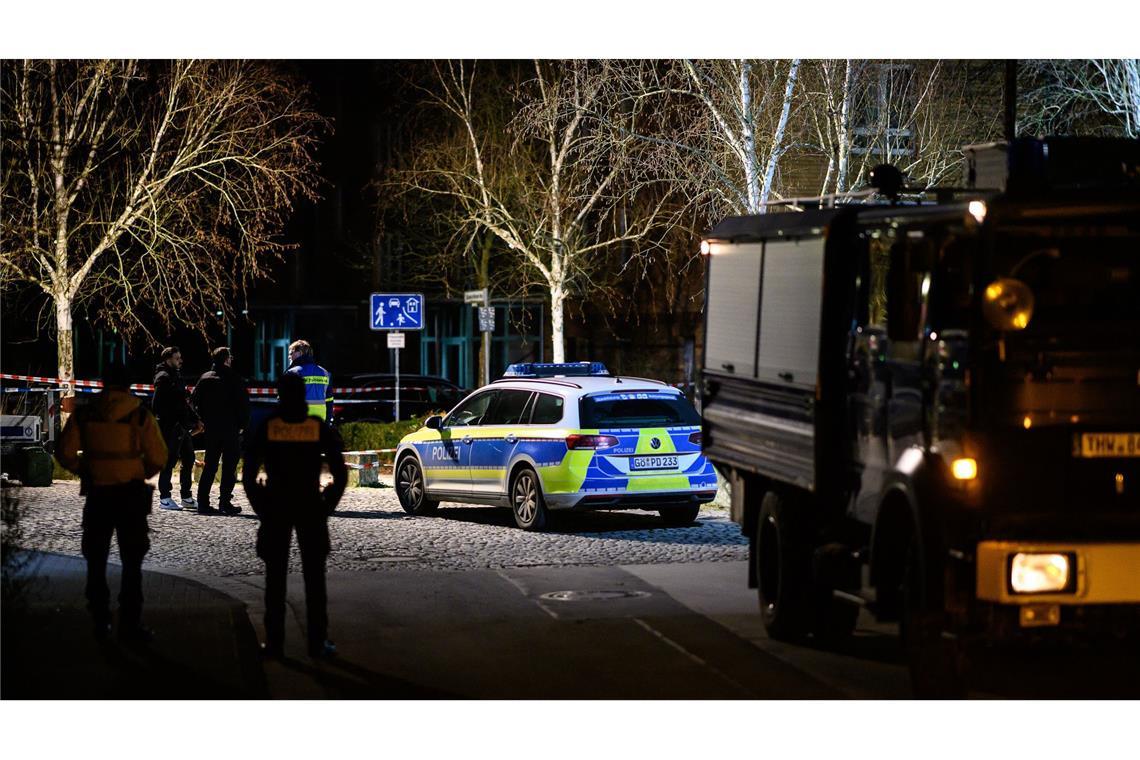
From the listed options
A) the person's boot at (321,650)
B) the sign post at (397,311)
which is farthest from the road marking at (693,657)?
the sign post at (397,311)

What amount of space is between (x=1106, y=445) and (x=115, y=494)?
5.79m

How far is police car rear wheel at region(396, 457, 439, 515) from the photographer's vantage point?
2008 cm

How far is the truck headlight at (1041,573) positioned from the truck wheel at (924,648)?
0.51 m

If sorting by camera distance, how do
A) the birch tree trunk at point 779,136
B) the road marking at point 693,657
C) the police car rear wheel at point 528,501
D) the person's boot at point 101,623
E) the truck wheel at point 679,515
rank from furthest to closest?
1. the birch tree trunk at point 779,136
2. the truck wheel at point 679,515
3. the police car rear wheel at point 528,501
4. the person's boot at point 101,623
5. the road marking at point 693,657

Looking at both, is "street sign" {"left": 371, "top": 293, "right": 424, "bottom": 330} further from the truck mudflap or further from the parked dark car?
the truck mudflap

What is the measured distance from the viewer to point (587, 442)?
17.4 meters

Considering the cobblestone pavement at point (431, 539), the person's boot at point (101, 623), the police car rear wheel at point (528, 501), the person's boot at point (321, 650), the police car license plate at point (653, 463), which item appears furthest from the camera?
the police car rear wheel at point (528, 501)

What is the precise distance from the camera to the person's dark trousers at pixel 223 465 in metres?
20.1

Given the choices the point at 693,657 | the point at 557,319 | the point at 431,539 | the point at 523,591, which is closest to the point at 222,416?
the point at 431,539

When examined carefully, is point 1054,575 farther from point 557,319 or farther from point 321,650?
point 557,319

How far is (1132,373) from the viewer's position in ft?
27.8

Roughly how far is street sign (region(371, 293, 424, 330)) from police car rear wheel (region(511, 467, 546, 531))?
11.6 meters

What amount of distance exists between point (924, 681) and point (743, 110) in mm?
19933

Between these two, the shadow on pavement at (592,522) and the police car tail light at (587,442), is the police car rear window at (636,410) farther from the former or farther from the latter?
the shadow on pavement at (592,522)
